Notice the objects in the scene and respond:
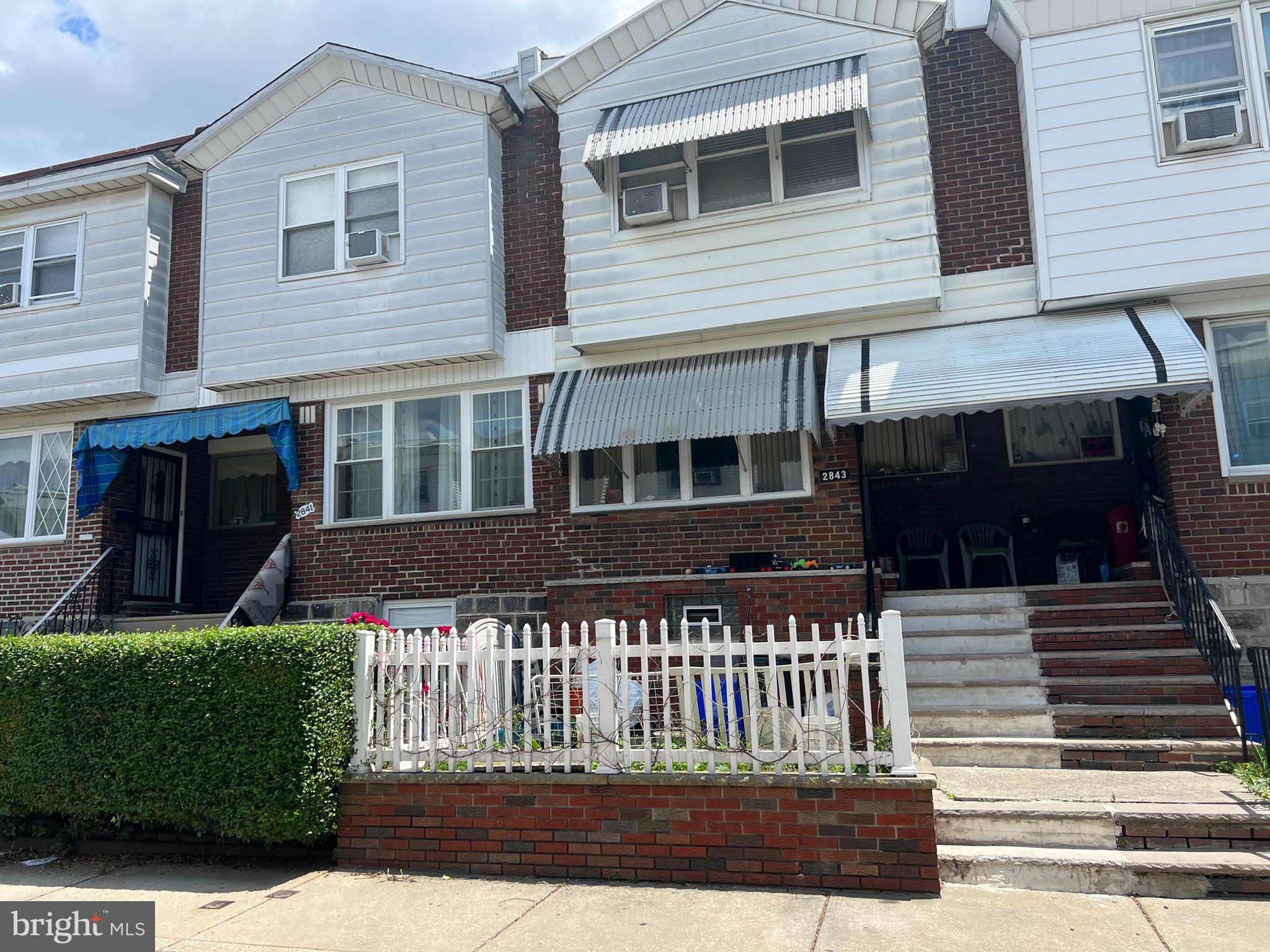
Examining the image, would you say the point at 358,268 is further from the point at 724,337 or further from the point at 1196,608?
the point at 1196,608

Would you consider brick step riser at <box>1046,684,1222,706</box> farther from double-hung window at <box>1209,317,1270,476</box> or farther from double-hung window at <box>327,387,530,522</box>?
double-hung window at <box>327,387,530,522</box>

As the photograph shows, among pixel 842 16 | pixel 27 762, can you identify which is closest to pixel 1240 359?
pixel 842 16

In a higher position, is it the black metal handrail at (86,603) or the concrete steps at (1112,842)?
the black metal handrail at (86,603)

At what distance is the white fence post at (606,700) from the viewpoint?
6.19 metres

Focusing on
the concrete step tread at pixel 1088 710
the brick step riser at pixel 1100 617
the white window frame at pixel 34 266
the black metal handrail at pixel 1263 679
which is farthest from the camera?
the white window frame at pixel 34 266

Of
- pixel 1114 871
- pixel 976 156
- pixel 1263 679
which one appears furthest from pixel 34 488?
pixel 1263 679

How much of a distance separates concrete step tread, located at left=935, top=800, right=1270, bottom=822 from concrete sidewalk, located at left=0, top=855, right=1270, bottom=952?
0.49 meters

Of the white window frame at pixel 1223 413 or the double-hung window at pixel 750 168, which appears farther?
the double-hung window at pixel 750 168

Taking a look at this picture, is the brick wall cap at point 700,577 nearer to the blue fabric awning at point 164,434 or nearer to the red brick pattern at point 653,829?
the red brick pattern at point 653,829

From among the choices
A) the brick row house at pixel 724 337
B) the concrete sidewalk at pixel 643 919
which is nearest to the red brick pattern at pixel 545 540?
the brick row house at pixel 724 337

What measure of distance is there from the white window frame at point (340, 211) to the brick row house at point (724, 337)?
42 mm

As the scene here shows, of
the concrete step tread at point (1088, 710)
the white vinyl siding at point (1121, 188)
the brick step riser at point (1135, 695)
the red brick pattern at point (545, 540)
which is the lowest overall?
the concrete step tread at point (1088, 710)

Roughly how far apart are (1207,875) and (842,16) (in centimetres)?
857

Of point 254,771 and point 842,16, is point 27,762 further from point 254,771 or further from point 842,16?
point 842,16
